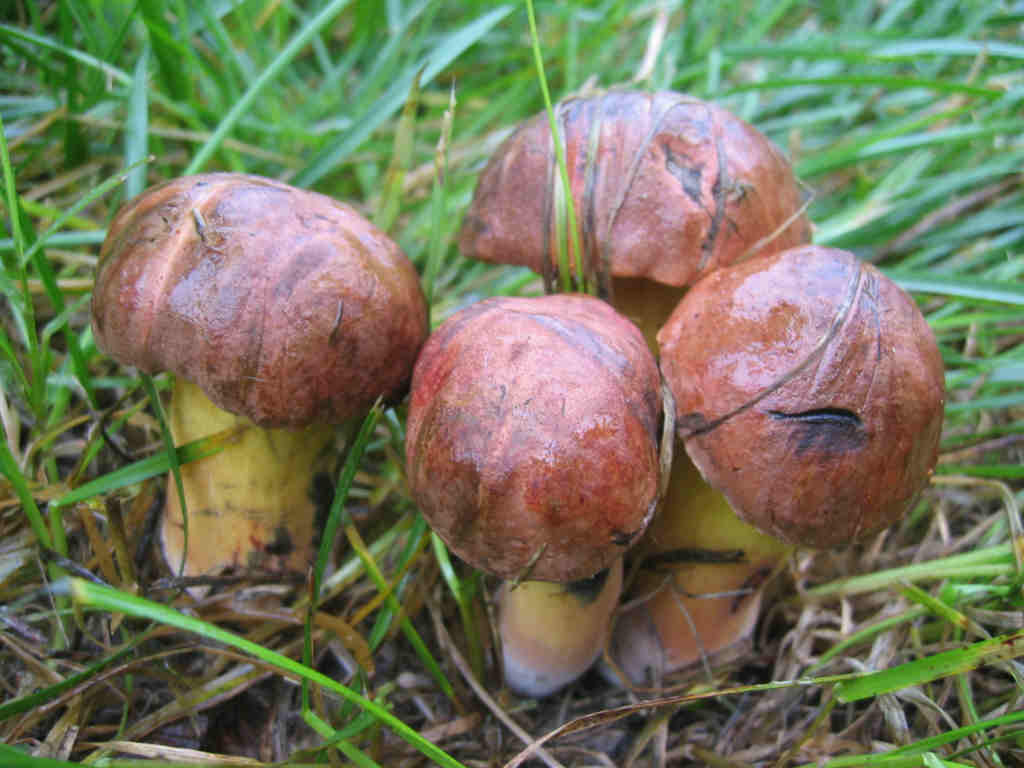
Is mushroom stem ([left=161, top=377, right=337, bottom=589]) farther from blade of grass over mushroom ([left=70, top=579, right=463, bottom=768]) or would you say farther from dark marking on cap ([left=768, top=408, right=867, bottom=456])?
dark marking on cap ([left=768, top=408, right=867, bottom=456])

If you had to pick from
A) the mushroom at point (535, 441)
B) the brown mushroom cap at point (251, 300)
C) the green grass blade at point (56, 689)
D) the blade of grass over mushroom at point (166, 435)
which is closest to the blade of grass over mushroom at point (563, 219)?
the mushroom at point (535, 441)

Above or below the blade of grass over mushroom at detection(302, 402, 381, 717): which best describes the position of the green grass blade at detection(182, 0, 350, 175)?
above

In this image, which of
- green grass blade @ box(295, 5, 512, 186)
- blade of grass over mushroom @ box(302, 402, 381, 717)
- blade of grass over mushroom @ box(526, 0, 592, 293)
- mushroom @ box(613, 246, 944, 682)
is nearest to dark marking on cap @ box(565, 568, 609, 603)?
mushroom @ box(613, 246, 944, 682)

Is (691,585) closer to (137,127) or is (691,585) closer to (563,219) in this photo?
(563,219)

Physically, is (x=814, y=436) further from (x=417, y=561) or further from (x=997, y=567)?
(x=417, y=561)

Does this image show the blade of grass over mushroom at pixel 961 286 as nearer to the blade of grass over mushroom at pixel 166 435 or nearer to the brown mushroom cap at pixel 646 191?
the brown mushroom cap at pixel 646 191

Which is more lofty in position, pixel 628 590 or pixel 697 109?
pixel 697 109

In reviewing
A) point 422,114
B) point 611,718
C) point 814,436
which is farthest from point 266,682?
point 422,114
